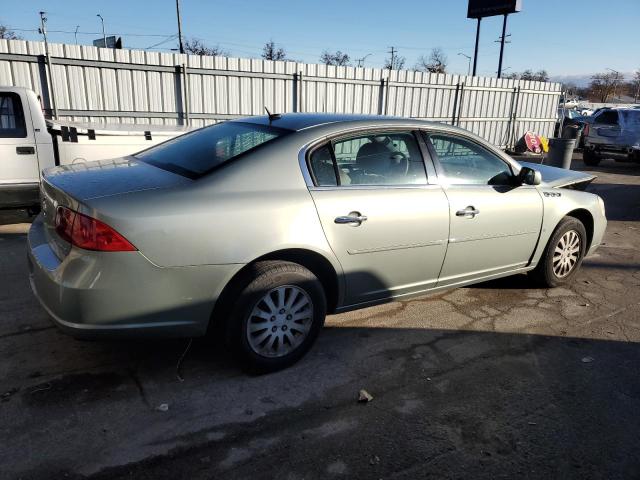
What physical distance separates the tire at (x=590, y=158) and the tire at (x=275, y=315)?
15.9 m

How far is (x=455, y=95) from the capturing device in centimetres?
1594

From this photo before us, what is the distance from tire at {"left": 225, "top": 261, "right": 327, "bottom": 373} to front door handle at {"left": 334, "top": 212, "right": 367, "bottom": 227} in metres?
0.38

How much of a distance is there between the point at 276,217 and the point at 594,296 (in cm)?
357

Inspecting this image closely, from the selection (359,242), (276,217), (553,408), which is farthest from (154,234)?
(553,408)

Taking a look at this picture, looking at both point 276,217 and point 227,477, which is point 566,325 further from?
point 227,477

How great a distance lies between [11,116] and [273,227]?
15.6 feet

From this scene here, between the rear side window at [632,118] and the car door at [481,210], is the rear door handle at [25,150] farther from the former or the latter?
the rear side window at [632,118]

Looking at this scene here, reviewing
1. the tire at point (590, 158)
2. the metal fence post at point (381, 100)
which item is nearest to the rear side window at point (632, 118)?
the tire at point (590, 158)

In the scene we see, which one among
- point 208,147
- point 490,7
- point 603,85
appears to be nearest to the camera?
point 208,147

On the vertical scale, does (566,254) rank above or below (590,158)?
above

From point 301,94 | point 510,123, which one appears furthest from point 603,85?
point 301,94

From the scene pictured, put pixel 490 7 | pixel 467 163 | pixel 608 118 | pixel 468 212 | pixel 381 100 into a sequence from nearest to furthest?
pixel 468 212, pixel 467 163, pixel 381 100, pixel 608 118, pixel 490 7

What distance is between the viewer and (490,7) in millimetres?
23312

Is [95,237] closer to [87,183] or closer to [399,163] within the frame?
[87,183]
